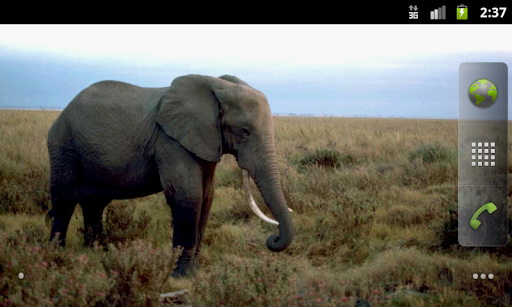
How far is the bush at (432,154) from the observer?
1267 centimetres

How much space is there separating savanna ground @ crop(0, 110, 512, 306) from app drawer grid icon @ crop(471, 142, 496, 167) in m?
1.00

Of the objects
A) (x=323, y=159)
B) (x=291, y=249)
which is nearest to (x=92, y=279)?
(x=291, y=249)

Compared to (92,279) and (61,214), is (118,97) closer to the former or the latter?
(61,214)

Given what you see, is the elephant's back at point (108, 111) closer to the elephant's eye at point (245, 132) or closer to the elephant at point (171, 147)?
the elephant at point (171, 147)

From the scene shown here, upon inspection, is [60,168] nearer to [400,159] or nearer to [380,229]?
[380,229]

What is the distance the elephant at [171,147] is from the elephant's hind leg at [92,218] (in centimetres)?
3

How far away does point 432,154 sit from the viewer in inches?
509

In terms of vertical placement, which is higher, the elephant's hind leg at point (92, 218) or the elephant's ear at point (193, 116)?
the elephant's ear at point (193, 116)
